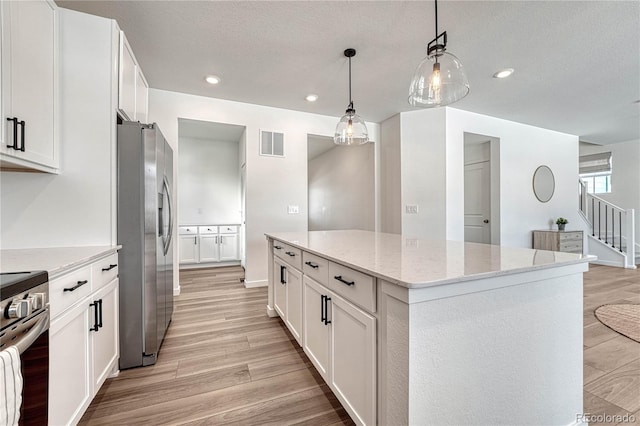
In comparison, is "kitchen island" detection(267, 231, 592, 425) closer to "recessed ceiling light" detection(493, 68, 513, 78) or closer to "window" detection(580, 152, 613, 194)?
"recessed ceiling light" detection(493, 68, 513, 78)

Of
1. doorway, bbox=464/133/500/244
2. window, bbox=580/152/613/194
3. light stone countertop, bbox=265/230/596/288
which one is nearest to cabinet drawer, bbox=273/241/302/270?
light stone countertop, bbox=265/230/596/288

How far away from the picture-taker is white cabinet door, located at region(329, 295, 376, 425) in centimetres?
111

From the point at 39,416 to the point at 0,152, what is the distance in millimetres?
1191

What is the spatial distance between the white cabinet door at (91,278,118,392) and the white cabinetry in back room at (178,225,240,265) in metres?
3.35

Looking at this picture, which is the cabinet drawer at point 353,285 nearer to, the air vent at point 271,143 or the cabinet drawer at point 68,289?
the cabinet drawer at point 68,289

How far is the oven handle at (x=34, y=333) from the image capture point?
883 millimetres

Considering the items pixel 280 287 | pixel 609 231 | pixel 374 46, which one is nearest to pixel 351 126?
pixel 374 46

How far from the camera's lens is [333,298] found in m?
1.42

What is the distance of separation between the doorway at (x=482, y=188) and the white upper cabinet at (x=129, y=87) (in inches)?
182

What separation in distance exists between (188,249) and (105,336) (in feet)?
11.6

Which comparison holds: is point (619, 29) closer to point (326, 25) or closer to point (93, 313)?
point (326, 25)

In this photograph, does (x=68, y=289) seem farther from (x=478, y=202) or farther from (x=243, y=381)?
(x=478, y=202)

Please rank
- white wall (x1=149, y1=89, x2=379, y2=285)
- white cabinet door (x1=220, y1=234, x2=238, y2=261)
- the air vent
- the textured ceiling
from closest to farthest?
the textured ceiling
white wall (x1=149, y1=89, x2=379, y2=285)
the air vent
white cabinet door (x1=220, y1=234, x2=238, y2=261)

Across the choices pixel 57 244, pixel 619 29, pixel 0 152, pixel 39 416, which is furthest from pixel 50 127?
pixel 619 29
